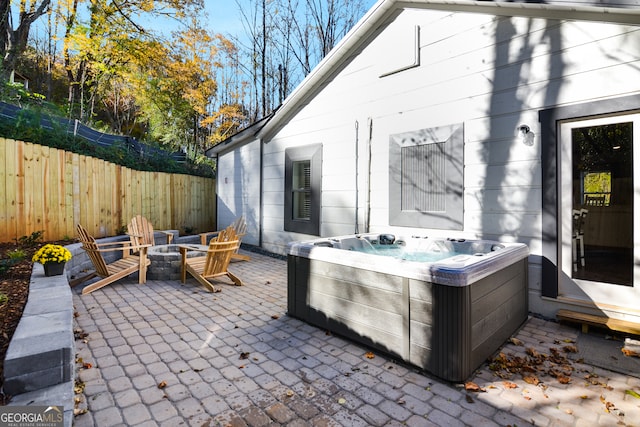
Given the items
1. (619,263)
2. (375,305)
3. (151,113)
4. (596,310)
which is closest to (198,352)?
(375,305)

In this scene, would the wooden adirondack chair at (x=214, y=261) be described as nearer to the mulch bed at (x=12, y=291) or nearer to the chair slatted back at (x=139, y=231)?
the chair slatted back at (x=139, y=231)

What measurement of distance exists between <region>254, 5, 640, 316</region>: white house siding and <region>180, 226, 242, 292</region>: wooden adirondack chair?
6.64ft

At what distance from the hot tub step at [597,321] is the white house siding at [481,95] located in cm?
25

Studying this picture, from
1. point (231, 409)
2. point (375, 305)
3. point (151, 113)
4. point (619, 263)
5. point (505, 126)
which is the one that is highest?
point (151, 113)

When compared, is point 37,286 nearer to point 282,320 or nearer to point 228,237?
point 228,237

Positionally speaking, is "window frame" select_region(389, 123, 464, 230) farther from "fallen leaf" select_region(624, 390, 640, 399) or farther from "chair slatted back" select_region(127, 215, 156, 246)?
"chair slatted back" select_region(127, 215, 156, 246)

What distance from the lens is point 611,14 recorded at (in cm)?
319

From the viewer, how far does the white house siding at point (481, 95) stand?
11.1 ft

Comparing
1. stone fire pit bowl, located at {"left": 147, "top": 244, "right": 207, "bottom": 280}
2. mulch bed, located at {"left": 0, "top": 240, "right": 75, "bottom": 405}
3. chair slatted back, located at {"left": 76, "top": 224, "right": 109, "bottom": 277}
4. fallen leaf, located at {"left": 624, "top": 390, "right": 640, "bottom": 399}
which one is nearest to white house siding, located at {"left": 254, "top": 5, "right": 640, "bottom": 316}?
fallen leaf, located at {"left": 624, "top": 390, "right": 640, "bottom": 399}

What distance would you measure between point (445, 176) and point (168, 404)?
13.3ft

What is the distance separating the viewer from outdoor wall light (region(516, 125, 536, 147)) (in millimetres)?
3697

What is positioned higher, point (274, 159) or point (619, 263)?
point (274, 159)

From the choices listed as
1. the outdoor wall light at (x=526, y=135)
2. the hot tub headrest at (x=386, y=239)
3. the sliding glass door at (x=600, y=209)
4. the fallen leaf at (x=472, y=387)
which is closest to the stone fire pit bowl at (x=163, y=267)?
the hot tub headrest at (x=386, y=239)

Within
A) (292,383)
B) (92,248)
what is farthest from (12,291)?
(292,383)
